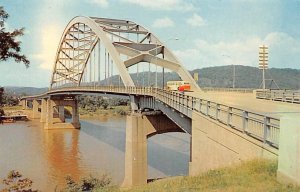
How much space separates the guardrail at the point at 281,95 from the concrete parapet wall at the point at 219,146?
8.16 meters

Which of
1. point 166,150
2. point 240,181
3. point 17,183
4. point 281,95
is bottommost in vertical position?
point 166,150

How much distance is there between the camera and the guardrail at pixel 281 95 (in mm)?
24414

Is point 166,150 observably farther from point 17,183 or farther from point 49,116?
point 49,116

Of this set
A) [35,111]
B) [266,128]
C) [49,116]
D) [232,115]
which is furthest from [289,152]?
[35,111]

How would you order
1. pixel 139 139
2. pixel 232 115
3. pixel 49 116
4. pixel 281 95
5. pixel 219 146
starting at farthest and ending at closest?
1. pixel 49 116
2. pixel 139 139
3. pixel 281 95
4. pixel 219 146
5. pixel 232 115

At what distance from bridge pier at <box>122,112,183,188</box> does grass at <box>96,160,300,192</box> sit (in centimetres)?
1933

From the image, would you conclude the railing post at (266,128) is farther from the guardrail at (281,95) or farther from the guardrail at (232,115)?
the guardrail at (281,95)

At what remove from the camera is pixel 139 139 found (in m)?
31.8

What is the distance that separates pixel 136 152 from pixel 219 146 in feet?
53.5

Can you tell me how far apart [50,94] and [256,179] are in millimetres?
80704

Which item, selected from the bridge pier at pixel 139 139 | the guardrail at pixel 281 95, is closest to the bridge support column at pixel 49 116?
the bridge pier at pixel 139 139

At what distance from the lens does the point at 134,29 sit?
55844 millimetres

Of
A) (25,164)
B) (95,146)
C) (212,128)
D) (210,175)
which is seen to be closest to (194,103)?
(212,128)

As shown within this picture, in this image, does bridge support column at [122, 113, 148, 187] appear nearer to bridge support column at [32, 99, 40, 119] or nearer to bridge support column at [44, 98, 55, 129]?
bridge support column at [44, 98, 55, 129]
